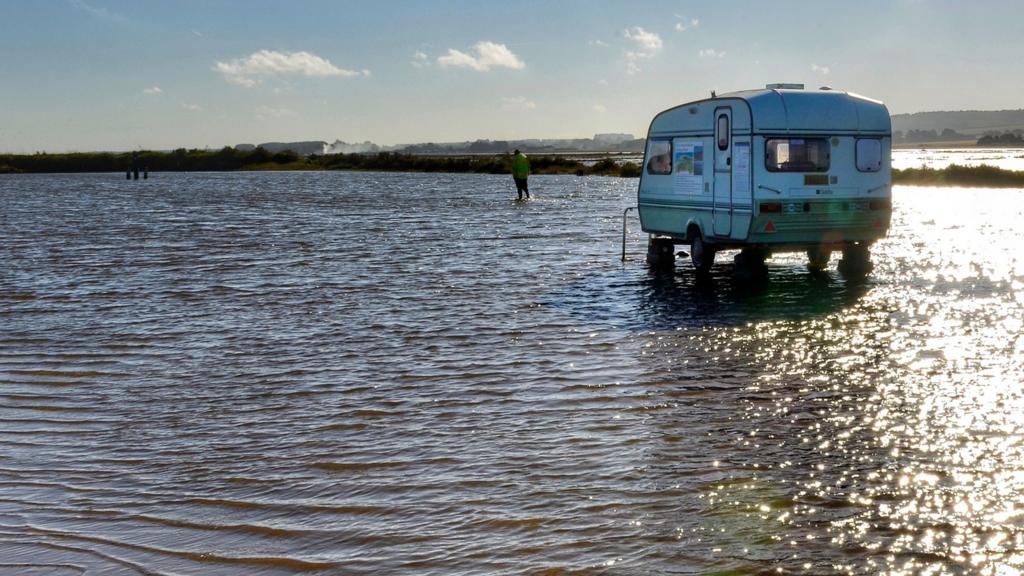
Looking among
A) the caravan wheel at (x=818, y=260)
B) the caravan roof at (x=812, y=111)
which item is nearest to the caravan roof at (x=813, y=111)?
the caravan roof at (x=812, y=111)

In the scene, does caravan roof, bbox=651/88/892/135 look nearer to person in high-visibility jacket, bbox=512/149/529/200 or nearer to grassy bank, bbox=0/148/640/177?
person in high-visibility jacket, bbox=512/149/529/200

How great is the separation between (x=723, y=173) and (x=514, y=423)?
32.8ft

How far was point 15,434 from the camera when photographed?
9.28 metres

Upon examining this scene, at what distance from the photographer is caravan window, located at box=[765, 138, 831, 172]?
17.7 meters

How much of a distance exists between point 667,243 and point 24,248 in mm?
16025


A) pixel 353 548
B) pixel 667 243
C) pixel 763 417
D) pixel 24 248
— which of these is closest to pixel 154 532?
pixel 353 548

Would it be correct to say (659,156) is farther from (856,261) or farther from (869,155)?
(856,261)

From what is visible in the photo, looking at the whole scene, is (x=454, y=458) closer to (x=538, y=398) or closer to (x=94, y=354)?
(x=538, y=398)

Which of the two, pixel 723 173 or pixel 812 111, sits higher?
pixel 812 111

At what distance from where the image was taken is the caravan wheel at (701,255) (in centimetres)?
1931

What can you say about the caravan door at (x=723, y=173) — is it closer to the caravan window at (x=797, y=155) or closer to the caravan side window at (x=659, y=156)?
the caravan window at (x=797, y=155)

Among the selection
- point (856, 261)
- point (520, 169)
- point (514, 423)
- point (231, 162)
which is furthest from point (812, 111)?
point (231, 162)

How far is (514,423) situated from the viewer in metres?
9.23

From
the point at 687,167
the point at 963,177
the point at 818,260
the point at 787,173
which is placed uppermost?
the point at 687,167
